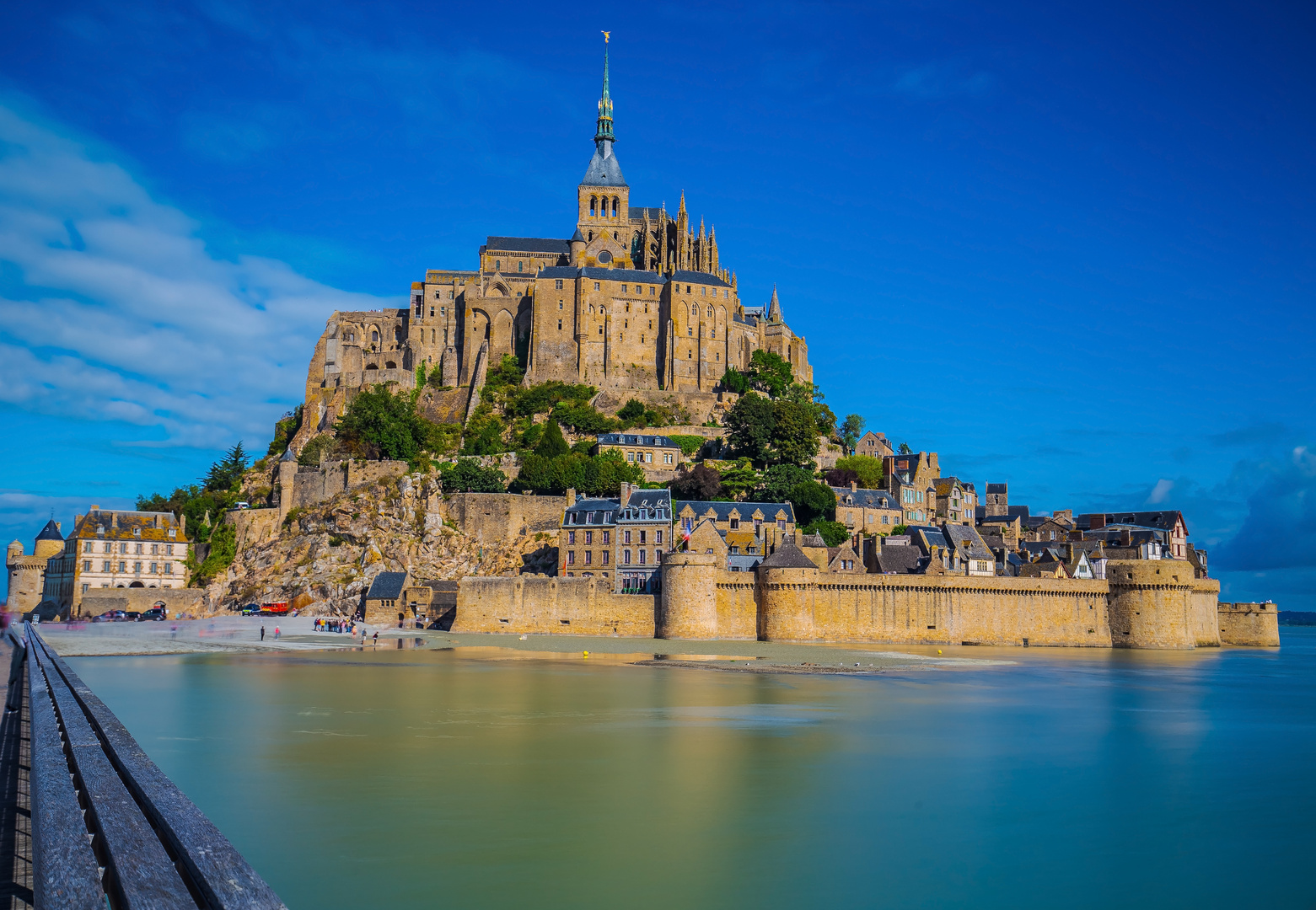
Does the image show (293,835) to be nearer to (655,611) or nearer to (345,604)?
(655,611)

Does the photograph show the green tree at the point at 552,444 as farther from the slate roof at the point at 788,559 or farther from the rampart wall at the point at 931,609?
the rampart wall at the point at 931,609

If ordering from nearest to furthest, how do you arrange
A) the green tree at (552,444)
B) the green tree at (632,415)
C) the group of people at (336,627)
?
the group of people at (336,627) < the green tree at (552,444) < the green tree at (632,415)

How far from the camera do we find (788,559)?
44438 mm

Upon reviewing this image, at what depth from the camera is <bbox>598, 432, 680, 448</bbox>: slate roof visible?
5888 centimetres

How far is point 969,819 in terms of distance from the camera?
14250 millimetres

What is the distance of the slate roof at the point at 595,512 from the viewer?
47.8 m

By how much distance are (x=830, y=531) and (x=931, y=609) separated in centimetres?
827

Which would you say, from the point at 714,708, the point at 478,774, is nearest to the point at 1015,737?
the point at 714,708

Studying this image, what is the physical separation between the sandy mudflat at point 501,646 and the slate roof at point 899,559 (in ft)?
14.0

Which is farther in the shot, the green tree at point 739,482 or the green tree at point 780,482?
the green tree at point 739,482

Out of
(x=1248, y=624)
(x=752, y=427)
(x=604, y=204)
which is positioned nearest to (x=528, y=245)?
(x=604, y=204)

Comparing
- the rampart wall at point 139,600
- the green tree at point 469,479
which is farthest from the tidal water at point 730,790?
the green tree at point 469,479

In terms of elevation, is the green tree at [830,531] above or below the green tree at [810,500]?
below

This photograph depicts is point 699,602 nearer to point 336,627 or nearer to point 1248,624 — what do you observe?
point 336,627
